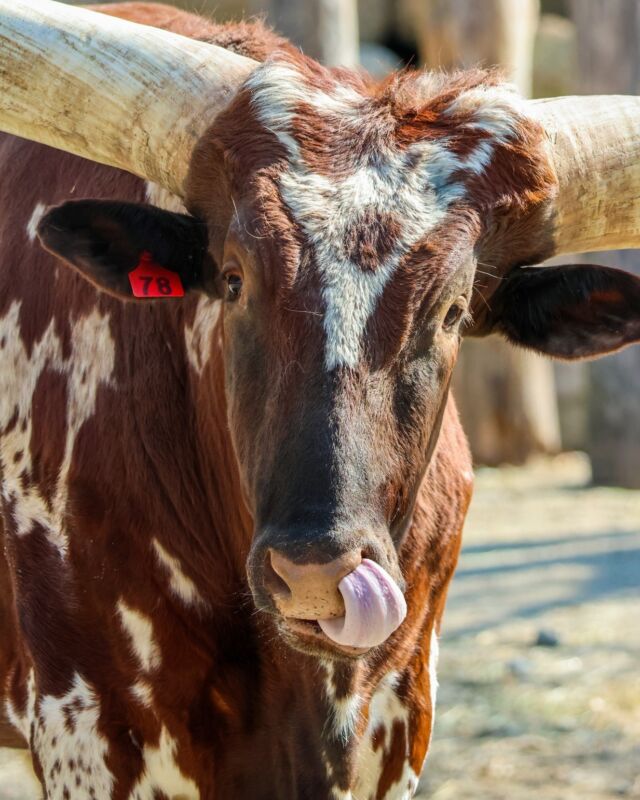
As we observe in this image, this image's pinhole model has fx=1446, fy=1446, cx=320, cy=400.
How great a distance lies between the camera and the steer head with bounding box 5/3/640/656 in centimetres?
289

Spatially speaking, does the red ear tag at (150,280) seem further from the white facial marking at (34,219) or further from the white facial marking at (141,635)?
the white facial marking at (141,635)

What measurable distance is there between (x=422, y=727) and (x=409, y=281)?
4.48 feet

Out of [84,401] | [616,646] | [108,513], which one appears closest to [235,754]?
[108,513]

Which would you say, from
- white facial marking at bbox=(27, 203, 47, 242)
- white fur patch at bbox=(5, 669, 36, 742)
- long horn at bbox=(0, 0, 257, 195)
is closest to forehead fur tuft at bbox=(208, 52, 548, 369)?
long horn at bbox=(0, 0, 257, 195)

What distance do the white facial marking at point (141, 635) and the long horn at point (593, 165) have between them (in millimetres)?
1355

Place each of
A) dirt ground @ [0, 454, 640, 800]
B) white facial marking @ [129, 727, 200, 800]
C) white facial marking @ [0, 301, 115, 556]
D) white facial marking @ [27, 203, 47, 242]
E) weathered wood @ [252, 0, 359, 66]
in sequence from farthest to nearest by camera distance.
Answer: weathered wood @ [252, 0, 359, 66] < dirt ground @ [0, 454, 640, 800] < white facial marking @ [27, 203, 47, 242] < white facial marking @ [0, 301, 115, 556] < white facial marking @ [129, 727, 200, 800]

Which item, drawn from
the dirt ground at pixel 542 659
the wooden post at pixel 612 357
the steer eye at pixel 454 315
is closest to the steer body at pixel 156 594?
the steer eye at pixel 454 315

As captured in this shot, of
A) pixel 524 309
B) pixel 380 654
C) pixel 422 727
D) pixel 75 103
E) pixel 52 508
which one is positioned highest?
pixel 75 103

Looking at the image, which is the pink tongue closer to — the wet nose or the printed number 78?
the wet nose

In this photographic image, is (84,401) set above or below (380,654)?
above

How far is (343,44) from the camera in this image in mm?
9656

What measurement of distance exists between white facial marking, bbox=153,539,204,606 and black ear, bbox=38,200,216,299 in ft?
2.11

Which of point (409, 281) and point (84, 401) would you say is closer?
point (409, 281)

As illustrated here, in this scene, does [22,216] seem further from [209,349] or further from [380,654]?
[380,654]
